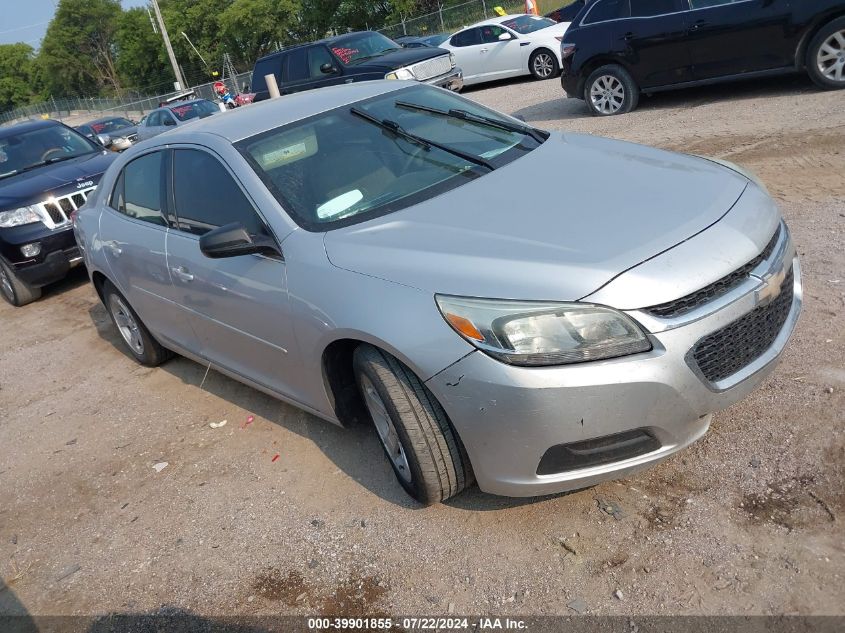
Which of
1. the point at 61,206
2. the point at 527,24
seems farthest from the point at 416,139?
the point at 527,24

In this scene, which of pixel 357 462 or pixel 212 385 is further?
pixel 212 385

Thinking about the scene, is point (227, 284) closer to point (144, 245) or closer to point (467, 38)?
point (144, 245)

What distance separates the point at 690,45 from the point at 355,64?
269 inches

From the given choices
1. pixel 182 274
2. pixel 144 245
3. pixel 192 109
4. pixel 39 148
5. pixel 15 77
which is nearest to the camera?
pixel 182 274

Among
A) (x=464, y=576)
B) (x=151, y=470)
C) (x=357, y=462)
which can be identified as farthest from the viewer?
(x=151, y=470)

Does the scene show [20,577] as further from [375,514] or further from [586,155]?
[586,155]

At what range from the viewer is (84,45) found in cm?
8681

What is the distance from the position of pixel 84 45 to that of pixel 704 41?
9384 centimetres

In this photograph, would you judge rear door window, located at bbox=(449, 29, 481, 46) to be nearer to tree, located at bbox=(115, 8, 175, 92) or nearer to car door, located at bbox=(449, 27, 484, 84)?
car door, located at bbox=(449, 27, 484, 84)

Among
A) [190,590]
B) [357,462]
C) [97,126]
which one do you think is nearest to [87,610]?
[190,590]

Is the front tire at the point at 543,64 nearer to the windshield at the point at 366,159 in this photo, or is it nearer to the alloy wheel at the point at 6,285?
the alloy wheel at the point at 6,285

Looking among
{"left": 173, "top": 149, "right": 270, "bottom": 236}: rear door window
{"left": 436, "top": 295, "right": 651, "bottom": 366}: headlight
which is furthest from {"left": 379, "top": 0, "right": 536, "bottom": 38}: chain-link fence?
{"left": 436, "top": 295, "right": 651, "bottom": 366}: headlight

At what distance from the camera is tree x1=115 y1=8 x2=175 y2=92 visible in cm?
7425

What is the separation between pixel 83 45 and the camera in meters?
86.8
